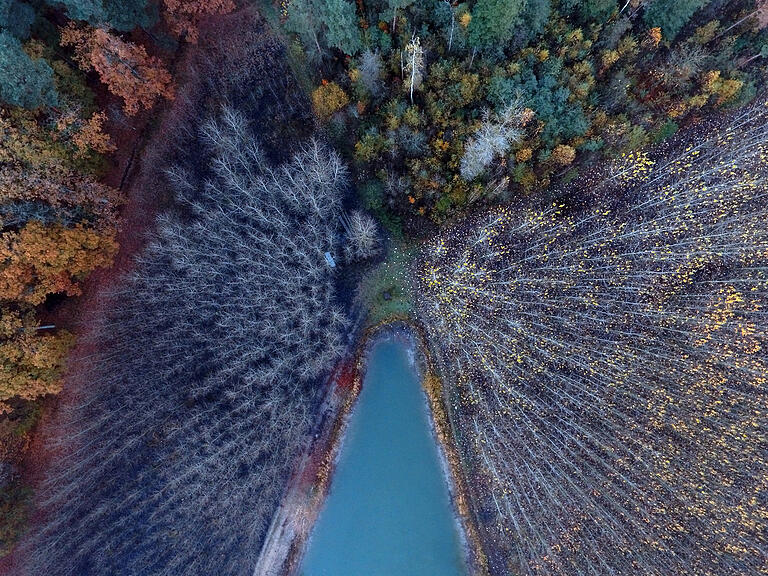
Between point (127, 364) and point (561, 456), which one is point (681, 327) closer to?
point (561, 456)

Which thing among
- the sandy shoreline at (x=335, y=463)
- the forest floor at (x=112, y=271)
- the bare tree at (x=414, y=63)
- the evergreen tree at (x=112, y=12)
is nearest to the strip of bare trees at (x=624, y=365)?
the sandy shoreline at (x=335, y=463)

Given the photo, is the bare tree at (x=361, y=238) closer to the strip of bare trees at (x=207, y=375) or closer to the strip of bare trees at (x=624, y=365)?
the strip of bare trees at (x=207, y=375)

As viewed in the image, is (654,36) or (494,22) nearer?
(494,22)

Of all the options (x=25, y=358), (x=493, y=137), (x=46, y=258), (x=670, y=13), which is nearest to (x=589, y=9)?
(x=670, y=13)

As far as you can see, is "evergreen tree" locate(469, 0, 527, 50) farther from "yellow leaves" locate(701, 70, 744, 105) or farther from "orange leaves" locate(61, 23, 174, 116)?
"orange leaves" locate(61, 23, 174, 116)

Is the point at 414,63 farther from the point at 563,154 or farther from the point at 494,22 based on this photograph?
the point at 563,154

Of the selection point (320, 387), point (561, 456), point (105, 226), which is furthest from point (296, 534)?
point (105, 226)

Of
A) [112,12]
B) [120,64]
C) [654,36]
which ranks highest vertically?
[112,12]
